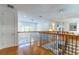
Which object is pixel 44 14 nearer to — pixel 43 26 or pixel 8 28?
pixel 43 26

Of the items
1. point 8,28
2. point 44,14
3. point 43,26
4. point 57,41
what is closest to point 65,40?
point 57,41

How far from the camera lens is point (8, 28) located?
1611 millimetres

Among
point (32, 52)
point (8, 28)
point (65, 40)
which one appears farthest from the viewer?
point (65, 40)

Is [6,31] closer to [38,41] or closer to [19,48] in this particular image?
[19,48]

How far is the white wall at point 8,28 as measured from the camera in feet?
4.98

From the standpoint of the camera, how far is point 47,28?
1.72 meters

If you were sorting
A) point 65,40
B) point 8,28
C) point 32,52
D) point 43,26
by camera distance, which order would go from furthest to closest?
point 65,40, point 43,26, point 8,28, point 32,52

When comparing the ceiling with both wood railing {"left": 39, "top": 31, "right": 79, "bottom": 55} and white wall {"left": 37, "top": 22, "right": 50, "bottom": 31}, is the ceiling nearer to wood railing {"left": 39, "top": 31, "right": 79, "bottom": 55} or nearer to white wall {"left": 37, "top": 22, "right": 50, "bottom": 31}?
white wall {"left": 37, "top": 22, "right": 50, "bottom": 31}

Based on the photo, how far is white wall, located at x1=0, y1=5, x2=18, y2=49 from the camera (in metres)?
1.52

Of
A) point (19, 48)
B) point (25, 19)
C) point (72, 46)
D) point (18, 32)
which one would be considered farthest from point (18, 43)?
point (72, 46)

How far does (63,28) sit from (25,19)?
0.71 m

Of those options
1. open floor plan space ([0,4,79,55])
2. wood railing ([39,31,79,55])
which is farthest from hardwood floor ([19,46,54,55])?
wood railing ([39,31,79,55])
